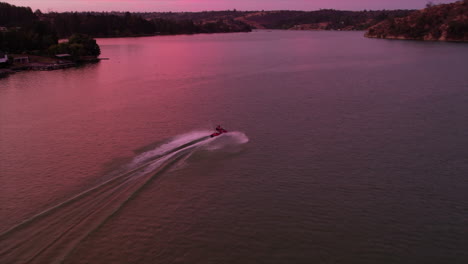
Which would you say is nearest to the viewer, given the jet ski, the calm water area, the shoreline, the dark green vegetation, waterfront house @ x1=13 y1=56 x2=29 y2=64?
the calm water area

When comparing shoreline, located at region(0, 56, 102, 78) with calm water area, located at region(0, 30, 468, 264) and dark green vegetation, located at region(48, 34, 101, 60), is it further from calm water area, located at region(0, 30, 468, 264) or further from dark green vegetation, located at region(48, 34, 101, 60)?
calm water area, located at region(0, 30, 468, 264)

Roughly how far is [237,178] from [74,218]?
17786mm

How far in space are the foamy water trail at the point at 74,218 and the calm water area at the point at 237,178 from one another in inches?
5.8

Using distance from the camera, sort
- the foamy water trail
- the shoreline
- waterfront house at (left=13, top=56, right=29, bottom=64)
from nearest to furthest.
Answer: the foamy water trail
the shoreline
waterfront house at (left=13, top=56, right=29, bottom=64)

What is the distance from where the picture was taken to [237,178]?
42.2 m

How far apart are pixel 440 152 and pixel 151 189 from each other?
3872 centimetres

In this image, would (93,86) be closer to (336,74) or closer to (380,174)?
(336,74)

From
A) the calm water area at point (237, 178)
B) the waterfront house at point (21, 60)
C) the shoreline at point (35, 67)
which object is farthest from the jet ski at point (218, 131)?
the waterfront house at point (21, 60)

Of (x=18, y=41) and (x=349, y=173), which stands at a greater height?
(x=18, y=41)

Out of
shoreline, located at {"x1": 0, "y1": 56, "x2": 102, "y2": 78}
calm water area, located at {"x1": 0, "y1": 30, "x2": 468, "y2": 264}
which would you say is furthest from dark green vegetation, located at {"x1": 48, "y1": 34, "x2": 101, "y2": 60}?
calm water area, located at {"x1": 0, "y1": 30, "x2": 468, "y2": 264}

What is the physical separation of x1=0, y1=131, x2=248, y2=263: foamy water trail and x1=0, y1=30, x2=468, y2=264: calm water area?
0.15 m

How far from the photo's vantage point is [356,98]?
82.4 meters

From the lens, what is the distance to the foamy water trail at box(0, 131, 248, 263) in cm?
2789

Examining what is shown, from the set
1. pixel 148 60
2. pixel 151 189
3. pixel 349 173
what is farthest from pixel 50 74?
pixel 349 173
